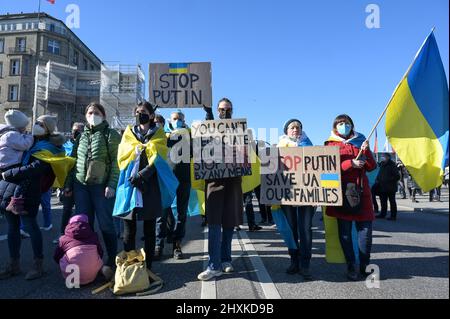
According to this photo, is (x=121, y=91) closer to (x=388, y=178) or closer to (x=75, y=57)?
(x=75, y=57)

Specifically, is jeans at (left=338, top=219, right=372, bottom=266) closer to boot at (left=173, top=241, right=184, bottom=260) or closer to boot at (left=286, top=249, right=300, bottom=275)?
boot at (left=286, top=249, right=300, bottom=275)

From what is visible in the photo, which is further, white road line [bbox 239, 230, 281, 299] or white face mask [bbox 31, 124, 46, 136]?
white face mask [bbox 31, 124, 46, 136]

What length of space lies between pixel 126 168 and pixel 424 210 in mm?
11718

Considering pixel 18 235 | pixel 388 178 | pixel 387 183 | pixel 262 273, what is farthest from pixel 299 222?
pixel 388 178

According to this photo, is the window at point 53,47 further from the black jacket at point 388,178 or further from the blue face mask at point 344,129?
the blue face mask at point 344,129

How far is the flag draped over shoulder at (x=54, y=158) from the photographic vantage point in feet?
14.4

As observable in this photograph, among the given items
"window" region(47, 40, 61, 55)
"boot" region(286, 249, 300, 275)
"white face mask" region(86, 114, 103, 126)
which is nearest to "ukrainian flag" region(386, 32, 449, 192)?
"boot" region(286, 249, 300, 275)

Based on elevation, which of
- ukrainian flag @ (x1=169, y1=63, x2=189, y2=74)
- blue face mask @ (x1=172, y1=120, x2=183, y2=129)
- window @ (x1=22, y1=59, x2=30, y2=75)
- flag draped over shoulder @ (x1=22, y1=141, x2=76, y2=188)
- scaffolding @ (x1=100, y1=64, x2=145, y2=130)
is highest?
window @ (x1=22, y1=59, x2=30, y2=75)

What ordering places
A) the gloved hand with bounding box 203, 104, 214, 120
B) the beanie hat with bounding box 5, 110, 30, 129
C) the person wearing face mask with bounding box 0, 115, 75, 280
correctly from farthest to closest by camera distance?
the gloved hand with bounding box 203, 104, 214, 120 < the beanie hat with bounding box 5, 110, 30, 129 < the person wearing face mask with bounding box 0, 115, 75, 280

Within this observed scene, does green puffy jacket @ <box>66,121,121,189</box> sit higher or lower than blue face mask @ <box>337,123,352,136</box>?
lower

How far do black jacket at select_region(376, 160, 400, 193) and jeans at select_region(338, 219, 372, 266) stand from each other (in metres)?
6.72

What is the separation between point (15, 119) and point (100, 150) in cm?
119

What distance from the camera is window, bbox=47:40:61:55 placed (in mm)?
53531
